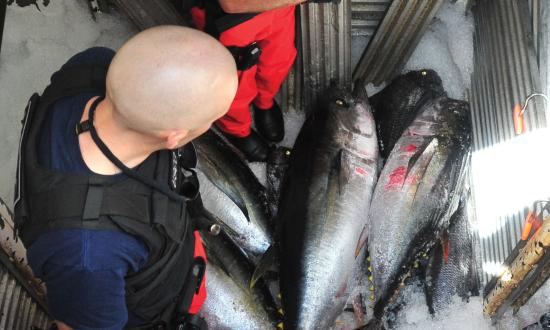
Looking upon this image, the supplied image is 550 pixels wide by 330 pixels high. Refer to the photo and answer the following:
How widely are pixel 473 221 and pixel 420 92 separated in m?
0.76

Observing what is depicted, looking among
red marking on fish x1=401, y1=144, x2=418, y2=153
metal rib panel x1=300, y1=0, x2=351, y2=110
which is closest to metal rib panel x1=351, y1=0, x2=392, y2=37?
metal rib panel x1=300, y1=0, x2=351, y2=110

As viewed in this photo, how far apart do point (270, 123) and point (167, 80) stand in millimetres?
1797

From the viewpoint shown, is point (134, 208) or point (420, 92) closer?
point (134, 208)

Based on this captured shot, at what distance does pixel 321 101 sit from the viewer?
9.96 feet

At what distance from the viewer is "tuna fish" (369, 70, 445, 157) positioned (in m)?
3.05

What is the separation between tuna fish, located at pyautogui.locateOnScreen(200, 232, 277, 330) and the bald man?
3.35ft

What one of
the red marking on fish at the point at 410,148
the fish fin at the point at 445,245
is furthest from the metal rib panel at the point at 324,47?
the fish fin at the point at 445,245

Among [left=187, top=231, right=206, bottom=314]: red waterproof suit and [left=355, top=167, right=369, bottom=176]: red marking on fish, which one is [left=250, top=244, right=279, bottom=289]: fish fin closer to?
[left=187, top=231, right=206, bottom=314]: red waterproof suit

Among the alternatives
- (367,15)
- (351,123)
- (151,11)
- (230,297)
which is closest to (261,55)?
(351,123)

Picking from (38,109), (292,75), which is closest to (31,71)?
(292,75)

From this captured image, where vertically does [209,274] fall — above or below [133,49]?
below

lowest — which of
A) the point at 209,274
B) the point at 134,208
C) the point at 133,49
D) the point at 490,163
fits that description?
the point at 209,274

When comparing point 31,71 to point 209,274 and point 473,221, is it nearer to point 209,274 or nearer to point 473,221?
point 209,274

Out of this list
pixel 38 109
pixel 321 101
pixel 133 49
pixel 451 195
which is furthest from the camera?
pixel 321 101
